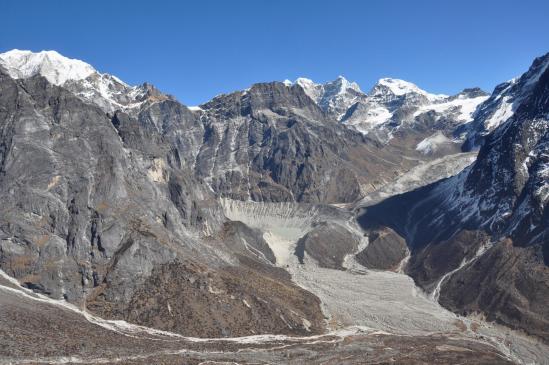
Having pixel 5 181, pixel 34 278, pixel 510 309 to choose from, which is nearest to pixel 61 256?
pixel 34 278

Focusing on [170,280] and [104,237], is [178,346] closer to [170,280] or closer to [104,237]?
[170,280]

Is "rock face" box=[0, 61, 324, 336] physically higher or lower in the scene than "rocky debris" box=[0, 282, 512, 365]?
higher

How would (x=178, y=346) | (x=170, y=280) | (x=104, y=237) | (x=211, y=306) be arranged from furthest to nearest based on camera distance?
(x=104, y=237)
(x=170, y=280)
(x=211, y=306)
(x=178, y=346)

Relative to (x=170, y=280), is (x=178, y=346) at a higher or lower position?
lower

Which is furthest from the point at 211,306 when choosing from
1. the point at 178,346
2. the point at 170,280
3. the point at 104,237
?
the point at 104,237

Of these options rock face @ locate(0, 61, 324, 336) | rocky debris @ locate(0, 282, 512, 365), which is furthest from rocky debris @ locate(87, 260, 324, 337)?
rocky debris @ locate(0, 282, 512, 365)

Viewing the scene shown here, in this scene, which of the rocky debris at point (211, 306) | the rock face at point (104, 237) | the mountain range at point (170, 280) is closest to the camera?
the mountain range at point (170, 280)

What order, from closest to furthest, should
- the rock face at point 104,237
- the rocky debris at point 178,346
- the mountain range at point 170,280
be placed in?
the rocky debris at point 178,346, the mountain range at point 170,280, the rock face at point 104,237

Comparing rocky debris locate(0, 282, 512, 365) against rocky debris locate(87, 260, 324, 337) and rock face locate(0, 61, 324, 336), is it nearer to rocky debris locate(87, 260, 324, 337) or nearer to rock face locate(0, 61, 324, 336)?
rocky debris locate(87, 260, 324, 337)

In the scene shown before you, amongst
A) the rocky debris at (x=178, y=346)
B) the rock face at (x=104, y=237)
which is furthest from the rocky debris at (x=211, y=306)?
the rocky debris at (x=178, y=346)

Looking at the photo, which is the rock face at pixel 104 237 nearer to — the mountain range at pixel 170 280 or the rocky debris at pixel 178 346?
the mountain range at pixel 170 280

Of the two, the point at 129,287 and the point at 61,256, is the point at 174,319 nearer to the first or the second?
the point at 129,287
